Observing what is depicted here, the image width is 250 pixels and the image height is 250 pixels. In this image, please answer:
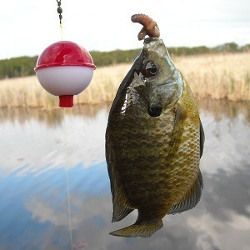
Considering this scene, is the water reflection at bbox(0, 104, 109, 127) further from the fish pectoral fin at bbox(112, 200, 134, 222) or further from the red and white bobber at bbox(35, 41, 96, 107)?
the fish pectoral fin at bbox(112, 200, 134, 222)

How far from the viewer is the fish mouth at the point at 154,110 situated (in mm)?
1459

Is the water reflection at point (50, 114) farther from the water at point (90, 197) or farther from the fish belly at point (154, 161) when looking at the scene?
the fish belly at point (154, 161)

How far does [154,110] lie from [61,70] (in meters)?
0.91

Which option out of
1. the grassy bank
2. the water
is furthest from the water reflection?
the water

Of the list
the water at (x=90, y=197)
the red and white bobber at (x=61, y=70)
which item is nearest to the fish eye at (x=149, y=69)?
the red and white bobber at (x=61, y=70)

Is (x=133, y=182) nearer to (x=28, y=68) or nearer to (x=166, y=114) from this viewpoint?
(x=166, y=114)

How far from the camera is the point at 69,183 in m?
7.52

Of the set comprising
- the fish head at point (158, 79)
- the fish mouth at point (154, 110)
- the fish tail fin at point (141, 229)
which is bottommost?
the fish tail fin at point (141, 229)

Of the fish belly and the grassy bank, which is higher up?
the fish belly

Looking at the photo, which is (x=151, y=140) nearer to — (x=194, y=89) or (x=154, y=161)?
(x=154, y=161)

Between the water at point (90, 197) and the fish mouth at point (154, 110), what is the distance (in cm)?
425

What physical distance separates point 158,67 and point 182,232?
4.58 meters

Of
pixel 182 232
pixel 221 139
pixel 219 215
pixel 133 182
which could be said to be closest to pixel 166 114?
pixel 133 182

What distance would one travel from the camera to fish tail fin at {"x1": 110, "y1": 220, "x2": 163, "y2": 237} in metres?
1.49
